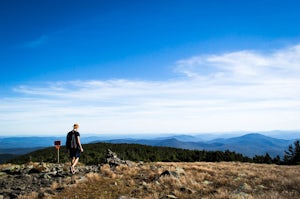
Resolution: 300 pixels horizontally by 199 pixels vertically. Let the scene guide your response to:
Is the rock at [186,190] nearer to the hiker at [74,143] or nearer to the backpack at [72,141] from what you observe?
the hiker at [74,143]

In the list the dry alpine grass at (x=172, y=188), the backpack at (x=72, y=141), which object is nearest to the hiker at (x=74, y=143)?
the backpack at (x=72, y=141)

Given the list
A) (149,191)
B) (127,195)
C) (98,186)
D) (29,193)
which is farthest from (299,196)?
(29,193)

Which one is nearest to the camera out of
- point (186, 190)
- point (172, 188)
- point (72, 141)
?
point (186, 190)

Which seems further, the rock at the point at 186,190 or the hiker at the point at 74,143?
the hiker at the point at 74,143

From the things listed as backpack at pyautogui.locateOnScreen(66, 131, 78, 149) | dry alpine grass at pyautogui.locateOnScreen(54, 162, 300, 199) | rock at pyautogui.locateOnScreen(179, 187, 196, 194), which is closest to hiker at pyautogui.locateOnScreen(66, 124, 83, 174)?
backpack at pyautogui.locateOnScreen(66, 131, 78, 149)

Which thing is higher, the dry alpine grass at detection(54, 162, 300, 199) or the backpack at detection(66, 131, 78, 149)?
the backpack at detection(66, 131, 78, 149)

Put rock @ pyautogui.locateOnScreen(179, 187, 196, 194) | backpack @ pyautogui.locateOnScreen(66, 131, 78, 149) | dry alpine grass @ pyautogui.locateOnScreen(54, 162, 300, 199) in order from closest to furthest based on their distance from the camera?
1. dry alpine grass @ pyautogui.locateOnScreen(54, 162, 300, 199)
2. rock @ pyautogui.locateOnScreen(179, 187, 196, 194)
3. backpack @ pyautogui.locateOnScreen(66, 131, 78, 149)

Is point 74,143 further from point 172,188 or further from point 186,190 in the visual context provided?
point 186,190

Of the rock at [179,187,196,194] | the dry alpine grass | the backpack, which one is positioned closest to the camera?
the dry alpine grass

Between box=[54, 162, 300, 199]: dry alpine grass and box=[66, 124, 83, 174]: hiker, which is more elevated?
box=[66, 124, 83, 174]: hiker

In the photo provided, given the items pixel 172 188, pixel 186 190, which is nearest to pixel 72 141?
pixel 172 188

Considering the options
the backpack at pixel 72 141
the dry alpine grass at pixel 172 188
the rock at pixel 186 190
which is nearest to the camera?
the dry alpine grass at pixel 172 188

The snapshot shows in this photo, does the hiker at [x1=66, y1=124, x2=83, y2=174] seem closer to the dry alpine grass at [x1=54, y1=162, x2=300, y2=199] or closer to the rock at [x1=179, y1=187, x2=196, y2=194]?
the dry alpine grass at [x1=54, y1=162, x2=300, y2=199]

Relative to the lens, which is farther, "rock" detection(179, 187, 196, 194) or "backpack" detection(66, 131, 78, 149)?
"backpack" detection(66, 131, 78, 149)
